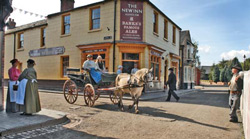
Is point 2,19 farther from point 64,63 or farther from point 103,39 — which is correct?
point 64,63

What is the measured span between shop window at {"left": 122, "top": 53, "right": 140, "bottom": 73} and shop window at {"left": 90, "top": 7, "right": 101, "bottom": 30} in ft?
11.7

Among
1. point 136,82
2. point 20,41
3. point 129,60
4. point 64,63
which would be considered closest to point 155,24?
point 129,60

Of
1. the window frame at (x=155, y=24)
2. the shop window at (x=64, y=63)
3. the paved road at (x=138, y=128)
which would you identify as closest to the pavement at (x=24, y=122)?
the paved road at (x=138, y=128)

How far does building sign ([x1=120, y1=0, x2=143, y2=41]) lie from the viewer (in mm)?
15031

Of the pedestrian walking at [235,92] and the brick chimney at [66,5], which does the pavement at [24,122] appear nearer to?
the pedestrian walking at [235,92]

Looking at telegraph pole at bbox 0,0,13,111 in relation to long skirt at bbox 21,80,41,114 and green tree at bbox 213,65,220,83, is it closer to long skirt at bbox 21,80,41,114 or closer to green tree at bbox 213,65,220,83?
long skirt at bbox 21,80,41,114

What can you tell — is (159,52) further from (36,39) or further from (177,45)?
(36,39)

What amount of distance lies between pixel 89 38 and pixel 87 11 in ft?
7.73

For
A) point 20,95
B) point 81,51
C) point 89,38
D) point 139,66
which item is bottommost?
point 20,95

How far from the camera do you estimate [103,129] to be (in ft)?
18.0

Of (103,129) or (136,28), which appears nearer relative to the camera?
(103,129)

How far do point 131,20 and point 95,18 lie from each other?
10.7 feet

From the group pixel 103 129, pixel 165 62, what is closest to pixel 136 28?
pixel 165 62

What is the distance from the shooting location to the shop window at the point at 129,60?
1516 cm
